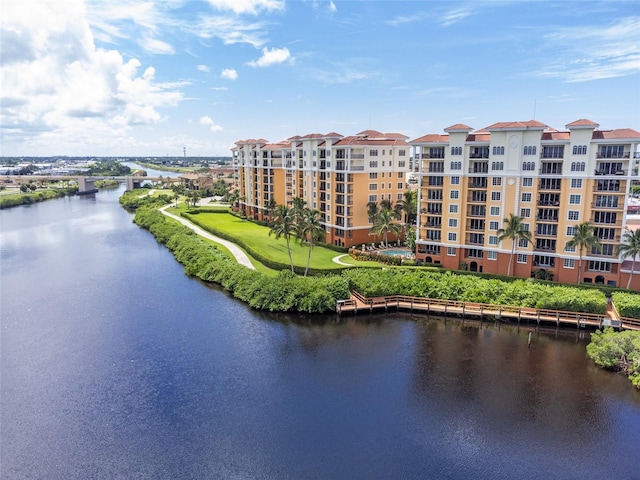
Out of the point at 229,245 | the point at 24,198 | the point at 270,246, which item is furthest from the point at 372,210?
the point at 24,198

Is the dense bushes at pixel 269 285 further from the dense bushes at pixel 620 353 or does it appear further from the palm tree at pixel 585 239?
the palm tree at pixel 585 239

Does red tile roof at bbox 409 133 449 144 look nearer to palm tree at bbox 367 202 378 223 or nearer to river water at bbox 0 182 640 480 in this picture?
palm tree at bbox 367 202 378 223

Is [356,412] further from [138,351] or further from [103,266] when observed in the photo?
[103,266]

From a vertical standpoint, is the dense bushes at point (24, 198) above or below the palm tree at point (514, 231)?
below

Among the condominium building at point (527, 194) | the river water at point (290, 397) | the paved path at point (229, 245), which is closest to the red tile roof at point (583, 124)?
the condominium building at point (527, 194)

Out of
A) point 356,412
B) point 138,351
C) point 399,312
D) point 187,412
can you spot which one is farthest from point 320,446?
point 399,312

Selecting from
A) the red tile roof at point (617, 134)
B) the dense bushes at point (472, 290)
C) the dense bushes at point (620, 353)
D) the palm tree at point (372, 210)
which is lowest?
→ the dense bushes at point (620, 353)
